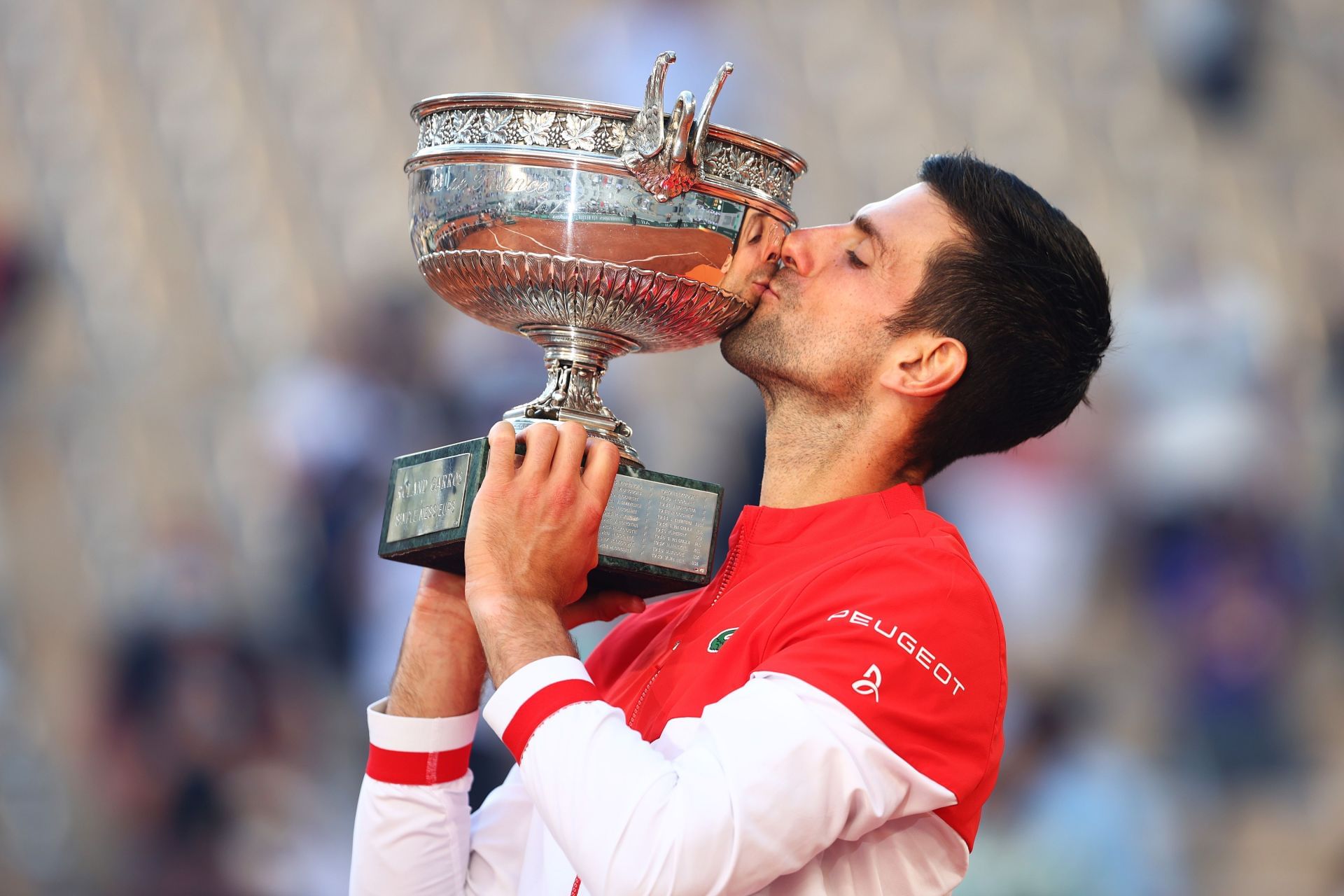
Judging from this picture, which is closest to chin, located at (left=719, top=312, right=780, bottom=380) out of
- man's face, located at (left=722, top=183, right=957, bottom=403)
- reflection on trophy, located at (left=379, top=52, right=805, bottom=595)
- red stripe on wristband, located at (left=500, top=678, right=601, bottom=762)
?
man's face, located at (left=722, top=183, right=957, bottom=403)

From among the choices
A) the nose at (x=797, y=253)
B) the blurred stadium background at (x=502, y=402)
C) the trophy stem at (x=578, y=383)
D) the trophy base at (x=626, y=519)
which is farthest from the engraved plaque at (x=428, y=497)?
the blurred stadium background at (x=502, y=402)

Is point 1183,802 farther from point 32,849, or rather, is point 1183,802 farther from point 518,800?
point 32,849

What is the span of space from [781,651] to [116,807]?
3.72 metres

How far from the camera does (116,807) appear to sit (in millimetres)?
4488

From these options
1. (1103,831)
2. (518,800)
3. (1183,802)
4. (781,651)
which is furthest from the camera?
(1183,802)

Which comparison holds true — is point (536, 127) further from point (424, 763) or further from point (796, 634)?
point (424, 763)

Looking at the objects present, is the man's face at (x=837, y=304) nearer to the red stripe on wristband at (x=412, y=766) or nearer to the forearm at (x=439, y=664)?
the forearm at (x=439, y=664)

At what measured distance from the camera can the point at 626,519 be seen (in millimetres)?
1612

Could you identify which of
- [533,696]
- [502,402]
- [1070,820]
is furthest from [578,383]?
[1070,820]

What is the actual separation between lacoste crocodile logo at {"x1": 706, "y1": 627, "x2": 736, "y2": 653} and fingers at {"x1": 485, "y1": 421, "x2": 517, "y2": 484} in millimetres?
304

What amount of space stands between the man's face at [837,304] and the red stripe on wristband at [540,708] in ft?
2.00

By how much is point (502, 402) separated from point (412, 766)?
250 centimetres

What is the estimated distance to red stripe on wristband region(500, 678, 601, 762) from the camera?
53.4 inches

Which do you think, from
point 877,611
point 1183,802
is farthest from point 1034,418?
point 1183,802
